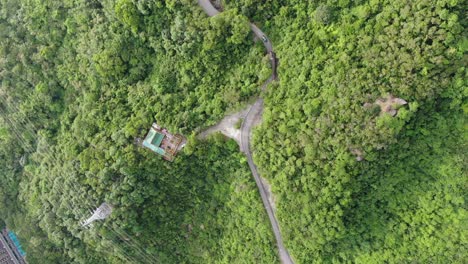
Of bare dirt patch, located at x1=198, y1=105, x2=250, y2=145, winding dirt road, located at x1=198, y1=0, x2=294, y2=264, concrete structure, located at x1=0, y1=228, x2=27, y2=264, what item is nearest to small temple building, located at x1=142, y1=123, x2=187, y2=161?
bare dirt patch, located at x1=198, y1=105, x2=250, y2=145

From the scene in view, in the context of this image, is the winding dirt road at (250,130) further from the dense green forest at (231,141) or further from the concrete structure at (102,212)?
the concrete structure at (102,212)

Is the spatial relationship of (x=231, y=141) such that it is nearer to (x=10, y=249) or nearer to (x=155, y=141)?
(x=155, y=141)

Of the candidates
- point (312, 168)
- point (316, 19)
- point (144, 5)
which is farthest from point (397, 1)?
point (144, 5)

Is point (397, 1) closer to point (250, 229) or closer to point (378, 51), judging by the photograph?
point (378, 51)

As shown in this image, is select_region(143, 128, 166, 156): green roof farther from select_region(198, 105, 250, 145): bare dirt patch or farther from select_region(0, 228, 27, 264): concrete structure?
select_region(0, 228, 27, 264): concrete structure

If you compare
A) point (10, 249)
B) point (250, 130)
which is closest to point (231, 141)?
point (250, 130)

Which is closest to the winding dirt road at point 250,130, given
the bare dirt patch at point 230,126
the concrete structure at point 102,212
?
the bare dirt patch at point 230,126
